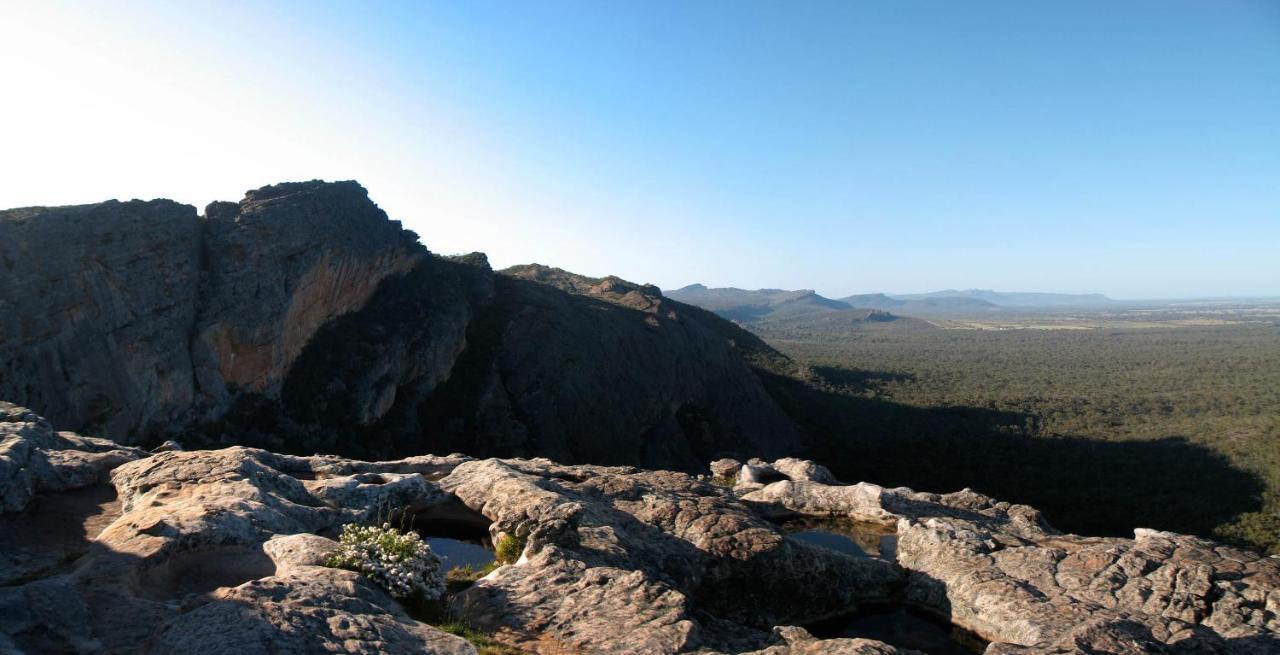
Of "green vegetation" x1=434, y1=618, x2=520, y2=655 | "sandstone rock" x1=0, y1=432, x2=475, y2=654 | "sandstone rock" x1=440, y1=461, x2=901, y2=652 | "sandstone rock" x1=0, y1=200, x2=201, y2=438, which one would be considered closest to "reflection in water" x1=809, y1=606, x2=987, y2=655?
"sandstone rock" x1=440, y1=461, x2=901, y2=652

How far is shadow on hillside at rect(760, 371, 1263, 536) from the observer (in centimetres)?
4203

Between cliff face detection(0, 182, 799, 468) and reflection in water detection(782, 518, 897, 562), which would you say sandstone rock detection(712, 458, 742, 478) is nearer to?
reflection in water detection(782, 518, 897, 562)

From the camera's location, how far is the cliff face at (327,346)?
A: 24.3m

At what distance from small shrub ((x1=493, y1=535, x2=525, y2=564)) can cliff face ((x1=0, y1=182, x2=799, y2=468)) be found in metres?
20.9

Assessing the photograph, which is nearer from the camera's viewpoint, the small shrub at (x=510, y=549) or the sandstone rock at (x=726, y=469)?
the small shrub at (x=510, y=549)

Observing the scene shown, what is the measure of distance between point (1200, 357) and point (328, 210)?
495ft

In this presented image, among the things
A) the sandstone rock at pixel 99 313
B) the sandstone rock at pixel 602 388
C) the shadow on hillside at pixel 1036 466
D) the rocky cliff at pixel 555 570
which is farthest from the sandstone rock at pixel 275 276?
the shadow on hillside at pixel 1036 466

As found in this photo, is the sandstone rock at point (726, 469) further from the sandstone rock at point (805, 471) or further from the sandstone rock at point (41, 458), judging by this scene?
the sandstone rock at point (41, 458)

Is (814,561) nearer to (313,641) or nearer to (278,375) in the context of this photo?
(313,641)

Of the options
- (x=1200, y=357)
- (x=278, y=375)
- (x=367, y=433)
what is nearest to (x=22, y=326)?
(x=278, y=375)

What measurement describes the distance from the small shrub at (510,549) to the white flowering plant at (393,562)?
6.64 ft

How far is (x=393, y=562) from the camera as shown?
878cm

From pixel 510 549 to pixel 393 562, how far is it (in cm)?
280

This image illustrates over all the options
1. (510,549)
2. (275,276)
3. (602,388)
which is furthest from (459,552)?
(602,388)
